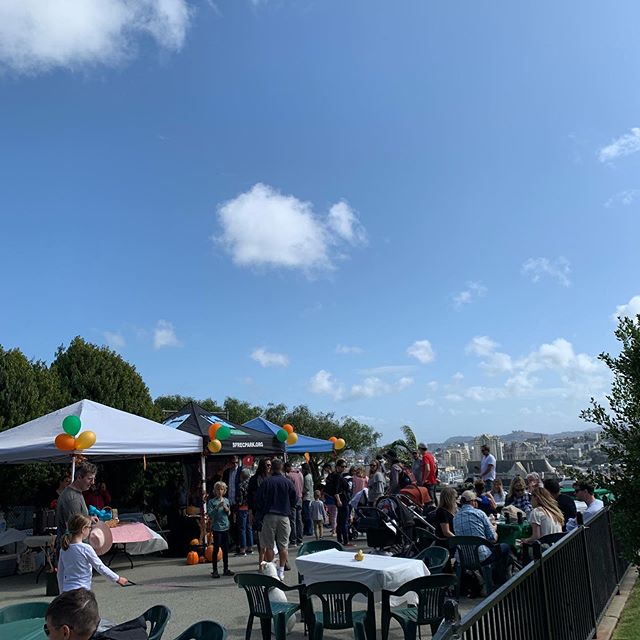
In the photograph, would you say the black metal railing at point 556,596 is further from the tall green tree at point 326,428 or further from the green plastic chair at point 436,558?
the tall green tree at point 326,428

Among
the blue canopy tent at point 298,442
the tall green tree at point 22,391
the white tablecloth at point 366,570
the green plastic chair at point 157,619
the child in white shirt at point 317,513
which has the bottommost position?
the child in white shirt at point 317,513

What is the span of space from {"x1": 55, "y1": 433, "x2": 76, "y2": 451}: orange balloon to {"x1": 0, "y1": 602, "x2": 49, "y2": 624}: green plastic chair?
504 centimetres

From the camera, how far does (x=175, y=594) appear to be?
8.79m

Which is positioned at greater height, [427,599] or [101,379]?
[101,379]

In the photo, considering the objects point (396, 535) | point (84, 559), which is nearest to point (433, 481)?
point (396, 535)

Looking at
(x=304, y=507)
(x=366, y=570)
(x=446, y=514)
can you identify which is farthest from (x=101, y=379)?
(x=366, y=570)

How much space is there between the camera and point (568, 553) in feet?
17.8

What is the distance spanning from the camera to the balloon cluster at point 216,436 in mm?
12234

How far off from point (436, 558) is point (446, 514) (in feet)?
4.33

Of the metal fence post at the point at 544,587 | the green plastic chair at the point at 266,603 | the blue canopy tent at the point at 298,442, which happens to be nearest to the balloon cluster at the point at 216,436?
the blue canopy tent at the point at 298,442

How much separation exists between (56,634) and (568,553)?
425 cm

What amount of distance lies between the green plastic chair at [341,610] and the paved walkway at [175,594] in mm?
1222

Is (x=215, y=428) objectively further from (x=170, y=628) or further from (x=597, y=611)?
(x=597, y=611)

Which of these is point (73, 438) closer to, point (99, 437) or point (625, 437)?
point (99, 437)
